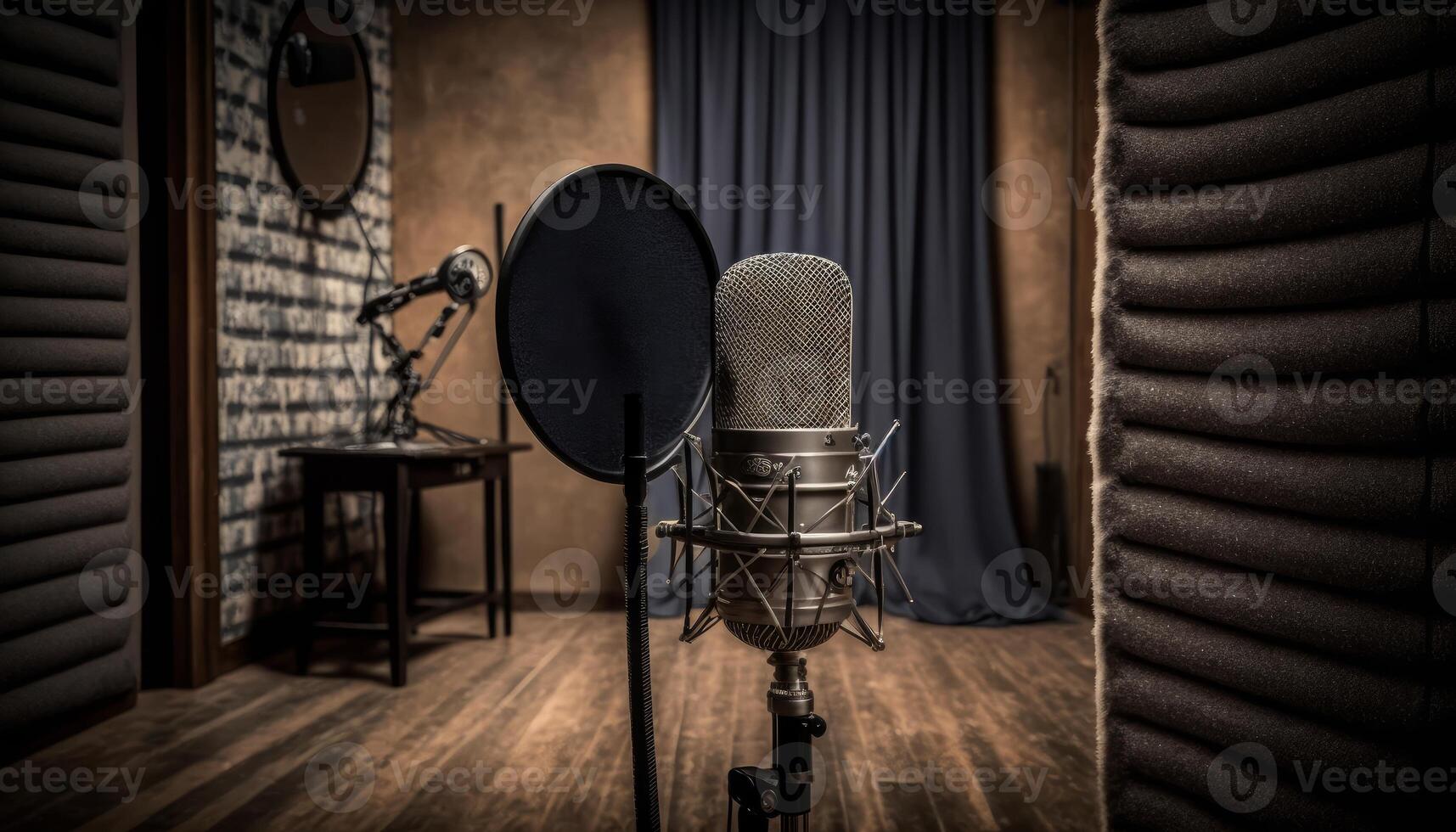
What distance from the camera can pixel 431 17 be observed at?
3.83 m

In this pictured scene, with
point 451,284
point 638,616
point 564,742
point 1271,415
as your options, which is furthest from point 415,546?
point 1271,415

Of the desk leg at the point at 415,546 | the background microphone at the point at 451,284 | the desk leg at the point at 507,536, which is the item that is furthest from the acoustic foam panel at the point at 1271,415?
the desk leg at the point at 415,546

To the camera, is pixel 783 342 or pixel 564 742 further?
pixel 564 742

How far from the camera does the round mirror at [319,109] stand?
3035 mm

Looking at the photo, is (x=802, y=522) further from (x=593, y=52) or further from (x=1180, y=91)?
(x=593, y=52)

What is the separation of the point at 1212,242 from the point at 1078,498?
2.81 metres

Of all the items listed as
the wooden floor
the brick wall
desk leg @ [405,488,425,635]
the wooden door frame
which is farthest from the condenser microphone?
desk leg @ [405,488,425,635]

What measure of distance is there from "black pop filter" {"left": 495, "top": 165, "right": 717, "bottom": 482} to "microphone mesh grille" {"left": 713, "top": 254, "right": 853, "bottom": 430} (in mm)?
38

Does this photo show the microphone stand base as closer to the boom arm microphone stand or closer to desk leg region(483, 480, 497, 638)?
the boom arm microphone stand

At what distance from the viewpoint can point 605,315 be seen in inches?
32.7

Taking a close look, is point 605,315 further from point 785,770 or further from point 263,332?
point 263,332

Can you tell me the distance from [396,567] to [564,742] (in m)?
0.82

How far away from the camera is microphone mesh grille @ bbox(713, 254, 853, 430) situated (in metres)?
0.90

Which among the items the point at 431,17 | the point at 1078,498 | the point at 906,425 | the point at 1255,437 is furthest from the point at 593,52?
the point at 1255,437
